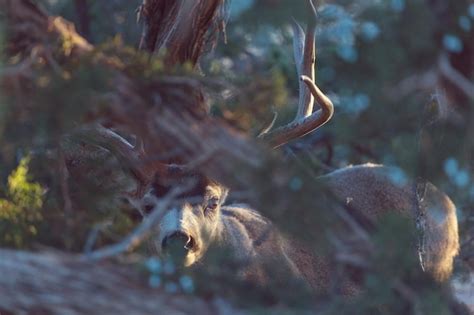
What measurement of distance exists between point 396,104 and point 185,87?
1.17m

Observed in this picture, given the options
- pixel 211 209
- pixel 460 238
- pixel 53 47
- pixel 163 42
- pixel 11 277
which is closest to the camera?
pixel 11 277

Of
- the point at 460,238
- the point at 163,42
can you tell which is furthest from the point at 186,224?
the point at 460,238

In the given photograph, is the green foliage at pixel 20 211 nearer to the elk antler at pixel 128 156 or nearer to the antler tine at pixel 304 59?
the elk antler at pixel 128 156

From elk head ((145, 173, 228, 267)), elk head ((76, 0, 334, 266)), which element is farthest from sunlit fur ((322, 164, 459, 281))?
elk head ((145, 173, 228, 267))

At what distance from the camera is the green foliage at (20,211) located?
13.2ft

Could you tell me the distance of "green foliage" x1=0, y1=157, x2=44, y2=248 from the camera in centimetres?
401

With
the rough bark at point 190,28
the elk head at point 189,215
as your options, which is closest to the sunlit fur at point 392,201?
the elk head at point 189,215

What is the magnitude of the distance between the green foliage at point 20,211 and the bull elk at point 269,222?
83cm

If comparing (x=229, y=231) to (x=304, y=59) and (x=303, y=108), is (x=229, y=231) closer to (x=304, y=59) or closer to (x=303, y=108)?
(x=303, y=108)

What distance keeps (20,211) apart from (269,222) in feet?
9.25

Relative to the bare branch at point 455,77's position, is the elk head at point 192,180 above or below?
below

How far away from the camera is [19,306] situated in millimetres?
3273

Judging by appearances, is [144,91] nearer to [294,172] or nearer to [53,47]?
[53,47]

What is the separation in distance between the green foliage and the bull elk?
0.83m
